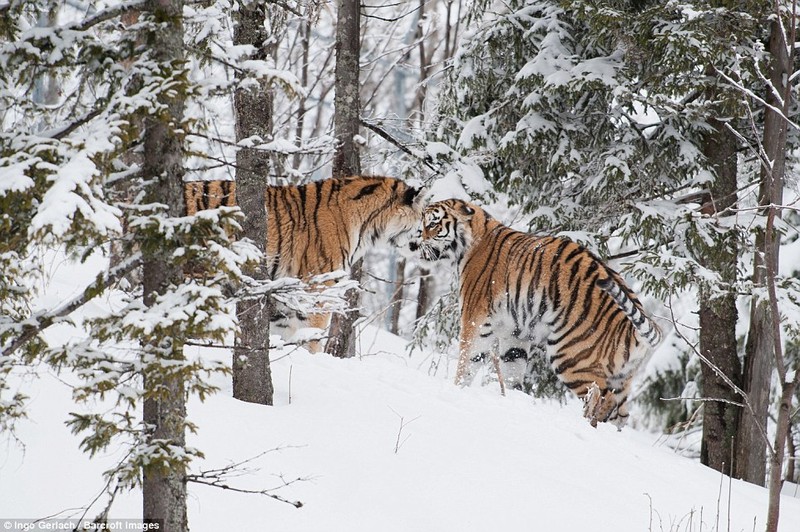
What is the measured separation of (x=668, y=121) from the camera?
7164 millimetres

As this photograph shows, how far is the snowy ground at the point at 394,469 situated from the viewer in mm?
3660

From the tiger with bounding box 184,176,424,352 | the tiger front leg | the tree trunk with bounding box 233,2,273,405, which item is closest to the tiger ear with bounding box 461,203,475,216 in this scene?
the tiger with bounding box 184,176,424,352

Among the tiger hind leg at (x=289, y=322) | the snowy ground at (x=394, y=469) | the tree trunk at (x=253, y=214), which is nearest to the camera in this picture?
the snowy ground at (x=394, y=469)

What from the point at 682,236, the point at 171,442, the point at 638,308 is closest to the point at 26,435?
the point at 171,442

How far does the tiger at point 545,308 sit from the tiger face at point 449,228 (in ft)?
0.03

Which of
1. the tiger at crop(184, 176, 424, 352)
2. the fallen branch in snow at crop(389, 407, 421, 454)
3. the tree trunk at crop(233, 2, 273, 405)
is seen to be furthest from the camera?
the tiger at crop(184, 176, 424, 352)

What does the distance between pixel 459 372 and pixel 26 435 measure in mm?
4009

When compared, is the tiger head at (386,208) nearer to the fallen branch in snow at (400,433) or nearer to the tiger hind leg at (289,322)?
the tiger hind leg at (289,322)

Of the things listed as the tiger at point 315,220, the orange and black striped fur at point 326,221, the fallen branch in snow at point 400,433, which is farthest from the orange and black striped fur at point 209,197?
the fallen branch in snow at point 400,433

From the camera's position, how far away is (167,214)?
9.49 ft

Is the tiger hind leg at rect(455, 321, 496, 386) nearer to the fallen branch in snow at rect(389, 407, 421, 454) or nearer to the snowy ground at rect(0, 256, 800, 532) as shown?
the snowy ground at rect(0, 256, 800, 532)

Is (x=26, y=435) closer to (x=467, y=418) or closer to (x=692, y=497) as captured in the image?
(x=467, y=418)

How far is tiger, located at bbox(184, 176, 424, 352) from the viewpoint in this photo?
7426 mm

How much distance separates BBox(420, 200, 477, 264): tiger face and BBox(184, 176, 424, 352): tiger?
1.53ft
